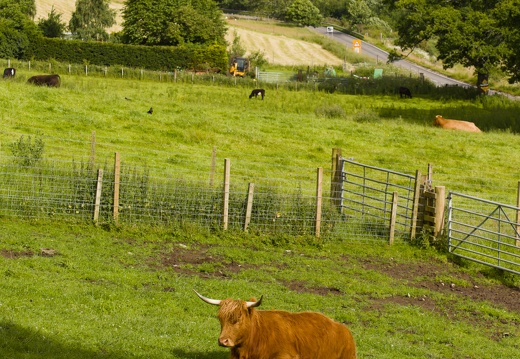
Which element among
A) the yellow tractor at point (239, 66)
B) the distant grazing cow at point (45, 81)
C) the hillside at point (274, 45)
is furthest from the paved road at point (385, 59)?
the distant grazing cow at point (45, 81)

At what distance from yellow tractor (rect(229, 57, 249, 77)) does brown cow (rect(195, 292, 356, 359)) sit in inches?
2102

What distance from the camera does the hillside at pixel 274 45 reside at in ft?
263

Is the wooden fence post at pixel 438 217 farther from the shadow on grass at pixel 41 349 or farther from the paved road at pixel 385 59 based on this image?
the paved road at pixel 385 59

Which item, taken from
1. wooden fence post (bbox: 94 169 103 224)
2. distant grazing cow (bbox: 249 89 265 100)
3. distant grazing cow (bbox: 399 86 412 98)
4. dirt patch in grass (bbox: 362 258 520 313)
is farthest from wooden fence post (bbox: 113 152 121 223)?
distant grazing cow (bbox: 399 86 412 98)

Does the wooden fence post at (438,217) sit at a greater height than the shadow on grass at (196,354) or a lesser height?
greater

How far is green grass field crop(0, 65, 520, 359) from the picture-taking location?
10938 millimetres

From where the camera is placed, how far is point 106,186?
17719mm

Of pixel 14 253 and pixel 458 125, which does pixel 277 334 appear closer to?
pixel 14 253

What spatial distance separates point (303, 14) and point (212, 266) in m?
105

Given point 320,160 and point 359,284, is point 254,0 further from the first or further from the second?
point 359,284

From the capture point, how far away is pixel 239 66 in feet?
212

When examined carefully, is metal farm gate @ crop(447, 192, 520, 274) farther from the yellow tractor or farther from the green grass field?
the yellow tractor

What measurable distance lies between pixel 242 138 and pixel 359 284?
1486 cm

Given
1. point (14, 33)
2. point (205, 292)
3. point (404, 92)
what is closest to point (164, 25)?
point (14, 33)
